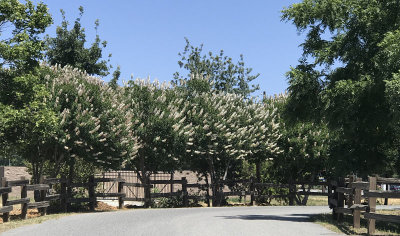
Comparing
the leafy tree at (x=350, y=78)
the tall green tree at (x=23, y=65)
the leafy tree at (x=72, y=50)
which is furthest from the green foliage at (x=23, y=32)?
the leafy tree at (x=72, y=50)

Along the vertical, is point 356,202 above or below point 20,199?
above

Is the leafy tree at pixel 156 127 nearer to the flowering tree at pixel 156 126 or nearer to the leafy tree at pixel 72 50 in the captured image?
the flowering tree at pixel 156 126

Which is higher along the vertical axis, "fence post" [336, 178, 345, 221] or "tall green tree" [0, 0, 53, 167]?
"tall green tree" [0, 0, 53, 167]

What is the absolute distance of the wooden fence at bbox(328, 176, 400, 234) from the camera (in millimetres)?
13328

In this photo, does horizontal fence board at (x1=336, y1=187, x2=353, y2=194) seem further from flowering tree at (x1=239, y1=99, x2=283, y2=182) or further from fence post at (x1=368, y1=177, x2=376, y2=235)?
flowering tree at (x1=239, y1=99, x2=283, y2=182)

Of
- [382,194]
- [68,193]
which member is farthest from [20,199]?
[382,194]

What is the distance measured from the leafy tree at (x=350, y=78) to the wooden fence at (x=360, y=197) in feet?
5.82

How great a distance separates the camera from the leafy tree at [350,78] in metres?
16.8

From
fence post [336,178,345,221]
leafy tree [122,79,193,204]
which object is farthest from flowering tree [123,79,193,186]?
fence post [336,178,345,221]

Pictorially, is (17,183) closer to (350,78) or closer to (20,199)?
(20,199)

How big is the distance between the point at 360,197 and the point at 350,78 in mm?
4711

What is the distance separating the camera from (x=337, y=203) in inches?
676

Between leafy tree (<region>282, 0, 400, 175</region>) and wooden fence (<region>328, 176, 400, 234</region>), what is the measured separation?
69.9 inches

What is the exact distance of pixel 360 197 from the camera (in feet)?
49.1
